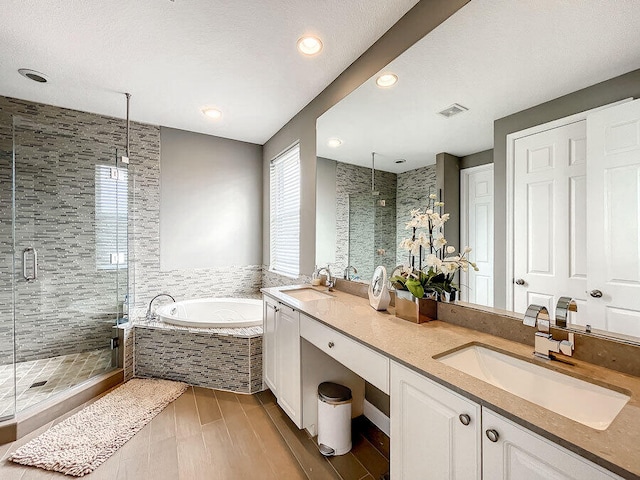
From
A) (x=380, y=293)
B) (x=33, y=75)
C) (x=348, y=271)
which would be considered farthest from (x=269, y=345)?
(x=33, y=75)

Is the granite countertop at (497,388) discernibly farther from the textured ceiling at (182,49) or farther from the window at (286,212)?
the textured ceiling at (182,49)

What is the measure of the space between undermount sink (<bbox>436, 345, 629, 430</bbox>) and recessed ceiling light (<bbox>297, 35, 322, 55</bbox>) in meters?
1.96

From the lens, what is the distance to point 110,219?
2.87 meters

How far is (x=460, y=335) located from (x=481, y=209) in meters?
0.59

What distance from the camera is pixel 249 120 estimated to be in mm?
3102

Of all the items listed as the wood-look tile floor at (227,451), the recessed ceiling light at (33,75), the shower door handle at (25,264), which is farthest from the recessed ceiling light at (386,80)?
the shower door handle at (25,264)

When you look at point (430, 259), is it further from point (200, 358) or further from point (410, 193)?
point (200, 358)

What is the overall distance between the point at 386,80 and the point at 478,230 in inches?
43.4

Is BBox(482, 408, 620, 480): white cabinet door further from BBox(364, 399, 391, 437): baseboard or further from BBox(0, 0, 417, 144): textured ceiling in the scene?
BBox(0, 0, 417, 144): textured ceiling

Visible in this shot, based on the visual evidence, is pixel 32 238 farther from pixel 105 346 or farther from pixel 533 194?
pixel 533 194

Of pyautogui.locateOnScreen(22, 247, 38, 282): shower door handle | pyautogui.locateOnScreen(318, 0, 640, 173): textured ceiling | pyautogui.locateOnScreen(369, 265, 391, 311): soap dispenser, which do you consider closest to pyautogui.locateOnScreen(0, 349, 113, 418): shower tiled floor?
pyautogui.locateOnScreen(22, 247, 38, 282): shower door handle

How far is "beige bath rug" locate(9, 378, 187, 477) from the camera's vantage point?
5.24 ft

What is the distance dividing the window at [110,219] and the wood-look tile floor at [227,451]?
142 cm

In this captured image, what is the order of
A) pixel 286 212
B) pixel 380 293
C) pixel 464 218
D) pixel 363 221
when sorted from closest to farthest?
pixel 464 218
pixel 380 293
pixel 363 221
pixel 286 212
